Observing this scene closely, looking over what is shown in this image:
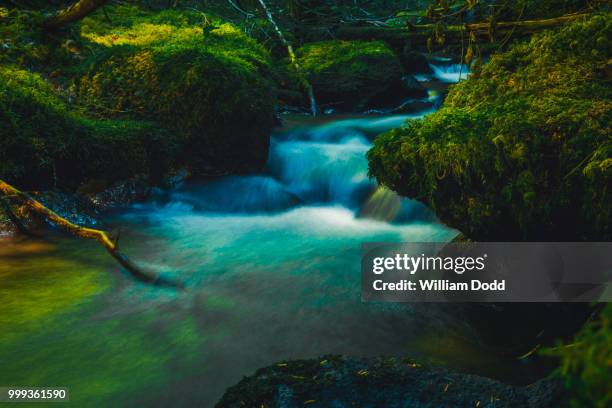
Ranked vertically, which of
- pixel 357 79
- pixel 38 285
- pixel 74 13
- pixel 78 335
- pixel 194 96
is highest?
pixel 74 13

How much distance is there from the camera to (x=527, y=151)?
108 inches

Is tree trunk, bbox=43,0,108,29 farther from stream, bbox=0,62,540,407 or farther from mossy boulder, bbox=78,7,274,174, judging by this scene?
stream, bbox=0,62,540,407

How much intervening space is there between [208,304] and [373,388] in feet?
7.48

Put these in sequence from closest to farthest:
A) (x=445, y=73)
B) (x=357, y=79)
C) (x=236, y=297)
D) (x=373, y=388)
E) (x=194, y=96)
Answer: (x=373, y=388)
(x=236, y=297)
(x=194, y=96)
(x=357, y=79)
(x=445, y=73)

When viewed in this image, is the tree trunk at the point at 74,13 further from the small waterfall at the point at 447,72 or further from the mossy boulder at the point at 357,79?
the small waterfall at the point at 447,72

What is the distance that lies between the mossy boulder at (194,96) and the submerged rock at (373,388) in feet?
17.0

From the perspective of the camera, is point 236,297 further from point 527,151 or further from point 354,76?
point 354,76

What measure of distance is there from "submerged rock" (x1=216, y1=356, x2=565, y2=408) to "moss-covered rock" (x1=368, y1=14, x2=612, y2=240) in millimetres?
1259

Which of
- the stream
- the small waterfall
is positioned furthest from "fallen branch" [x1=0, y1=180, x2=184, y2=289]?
the small waterfall

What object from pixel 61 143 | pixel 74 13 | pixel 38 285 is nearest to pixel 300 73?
pixel 74 13

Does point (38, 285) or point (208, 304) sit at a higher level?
point (38, 285)

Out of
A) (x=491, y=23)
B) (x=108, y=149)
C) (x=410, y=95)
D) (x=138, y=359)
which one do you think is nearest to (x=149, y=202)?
(x=108, y=149)

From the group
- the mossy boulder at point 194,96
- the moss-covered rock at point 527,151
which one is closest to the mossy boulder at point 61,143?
the mossy boulder at point 194,96

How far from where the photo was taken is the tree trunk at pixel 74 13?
20.1 feet
